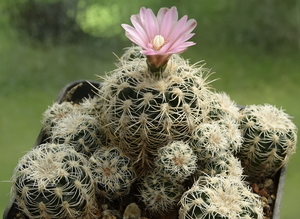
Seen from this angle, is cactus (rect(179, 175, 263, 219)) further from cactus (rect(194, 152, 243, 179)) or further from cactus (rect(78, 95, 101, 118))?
cactus (rect(78, 95, 101, 118))

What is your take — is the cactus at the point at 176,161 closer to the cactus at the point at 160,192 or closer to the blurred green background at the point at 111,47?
the cactus at the point at 160,192

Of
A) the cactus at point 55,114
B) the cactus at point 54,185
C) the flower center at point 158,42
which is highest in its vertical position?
the flower center at point 158,42

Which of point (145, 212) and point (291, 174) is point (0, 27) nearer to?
point (145, 212)


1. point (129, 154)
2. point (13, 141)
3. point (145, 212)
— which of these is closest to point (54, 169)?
point (129, 154)

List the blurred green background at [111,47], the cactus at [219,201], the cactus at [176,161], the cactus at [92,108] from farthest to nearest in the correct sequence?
the blurred green background at [111,47] < the cactus at [92,108] < the cactus at [176,161] < the cactus at [219,201]

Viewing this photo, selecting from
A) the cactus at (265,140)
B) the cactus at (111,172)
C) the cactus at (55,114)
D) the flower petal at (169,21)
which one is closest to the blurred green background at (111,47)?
the cactus at (55,114)

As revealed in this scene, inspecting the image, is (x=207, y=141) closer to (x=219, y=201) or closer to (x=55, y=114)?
(x=219, y=201)

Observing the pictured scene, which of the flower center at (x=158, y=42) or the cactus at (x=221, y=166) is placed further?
the cactus at (x=221, y=166)
